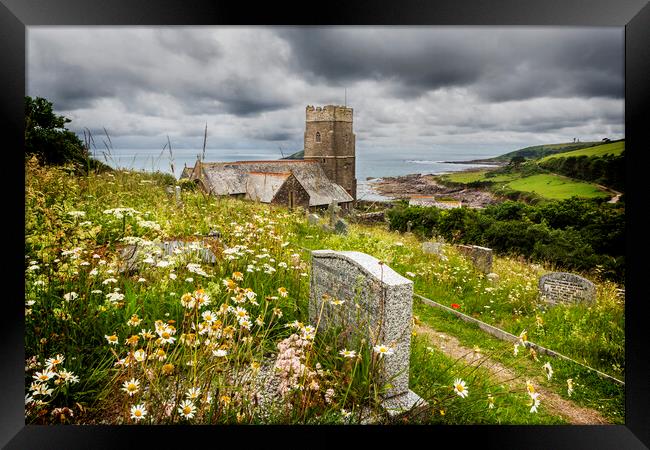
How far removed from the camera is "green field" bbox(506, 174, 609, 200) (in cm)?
629

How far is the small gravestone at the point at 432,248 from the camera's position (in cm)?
690

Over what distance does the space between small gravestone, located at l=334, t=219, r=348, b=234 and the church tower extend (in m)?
3.58

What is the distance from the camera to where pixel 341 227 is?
298 inches

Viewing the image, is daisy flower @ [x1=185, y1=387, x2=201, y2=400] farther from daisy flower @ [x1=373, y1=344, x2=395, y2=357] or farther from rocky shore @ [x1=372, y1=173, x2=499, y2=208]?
rocky shore @ [x1=372, y1=173, x2=499, y2=208]

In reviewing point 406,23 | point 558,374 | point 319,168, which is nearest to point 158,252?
point 406,23

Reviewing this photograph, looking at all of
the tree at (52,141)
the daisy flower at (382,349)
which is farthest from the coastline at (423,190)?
the tree at (52,141)

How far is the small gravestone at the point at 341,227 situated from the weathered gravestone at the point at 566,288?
313 centimetres

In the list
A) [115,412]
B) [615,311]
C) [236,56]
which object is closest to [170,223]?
[236,56]

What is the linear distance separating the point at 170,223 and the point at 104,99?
5.00 ft

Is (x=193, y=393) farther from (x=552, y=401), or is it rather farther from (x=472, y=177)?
(x=472, y=177)

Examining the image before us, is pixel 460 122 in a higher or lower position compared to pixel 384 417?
higher

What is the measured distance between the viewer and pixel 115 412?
289 cm

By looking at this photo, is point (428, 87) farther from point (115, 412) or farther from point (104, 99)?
point (115, 412)

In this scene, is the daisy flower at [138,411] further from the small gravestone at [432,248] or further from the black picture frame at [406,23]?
the small gravestone at [432,248]
